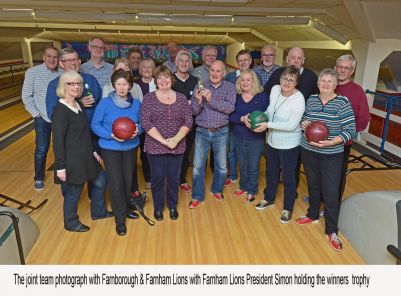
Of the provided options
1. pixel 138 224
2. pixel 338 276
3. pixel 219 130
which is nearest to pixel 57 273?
pixel 138 224

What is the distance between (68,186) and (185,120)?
0.86m

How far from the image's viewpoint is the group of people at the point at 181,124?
1960mm

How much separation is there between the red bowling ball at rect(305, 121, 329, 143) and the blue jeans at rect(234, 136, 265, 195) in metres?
0.53

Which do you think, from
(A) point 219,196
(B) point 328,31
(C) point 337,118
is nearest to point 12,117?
(A) point 219,196

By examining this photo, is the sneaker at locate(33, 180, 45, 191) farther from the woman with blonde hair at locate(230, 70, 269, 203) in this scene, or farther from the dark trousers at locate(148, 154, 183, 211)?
the woman with blonde hair at locate(230, 70, 269, 203)

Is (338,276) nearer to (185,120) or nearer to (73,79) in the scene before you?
(185,120)

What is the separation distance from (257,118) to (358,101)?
2.13 ft

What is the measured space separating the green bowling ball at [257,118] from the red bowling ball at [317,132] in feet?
1.07

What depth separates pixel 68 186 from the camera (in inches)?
83.0

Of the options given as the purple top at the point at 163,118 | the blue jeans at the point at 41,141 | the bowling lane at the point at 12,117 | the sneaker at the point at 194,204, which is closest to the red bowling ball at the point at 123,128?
the purple top at the point at 163,118

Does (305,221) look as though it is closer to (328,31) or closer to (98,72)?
(98,72)

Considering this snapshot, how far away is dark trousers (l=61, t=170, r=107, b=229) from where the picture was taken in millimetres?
2132

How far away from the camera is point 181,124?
2191mm

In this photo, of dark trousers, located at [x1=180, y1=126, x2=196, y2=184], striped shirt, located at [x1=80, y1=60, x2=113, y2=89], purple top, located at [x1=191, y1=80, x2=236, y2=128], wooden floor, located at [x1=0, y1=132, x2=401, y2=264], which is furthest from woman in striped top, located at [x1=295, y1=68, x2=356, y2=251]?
striped shirt, located at [x1=80, y1=60, x2=113, y2=89]
